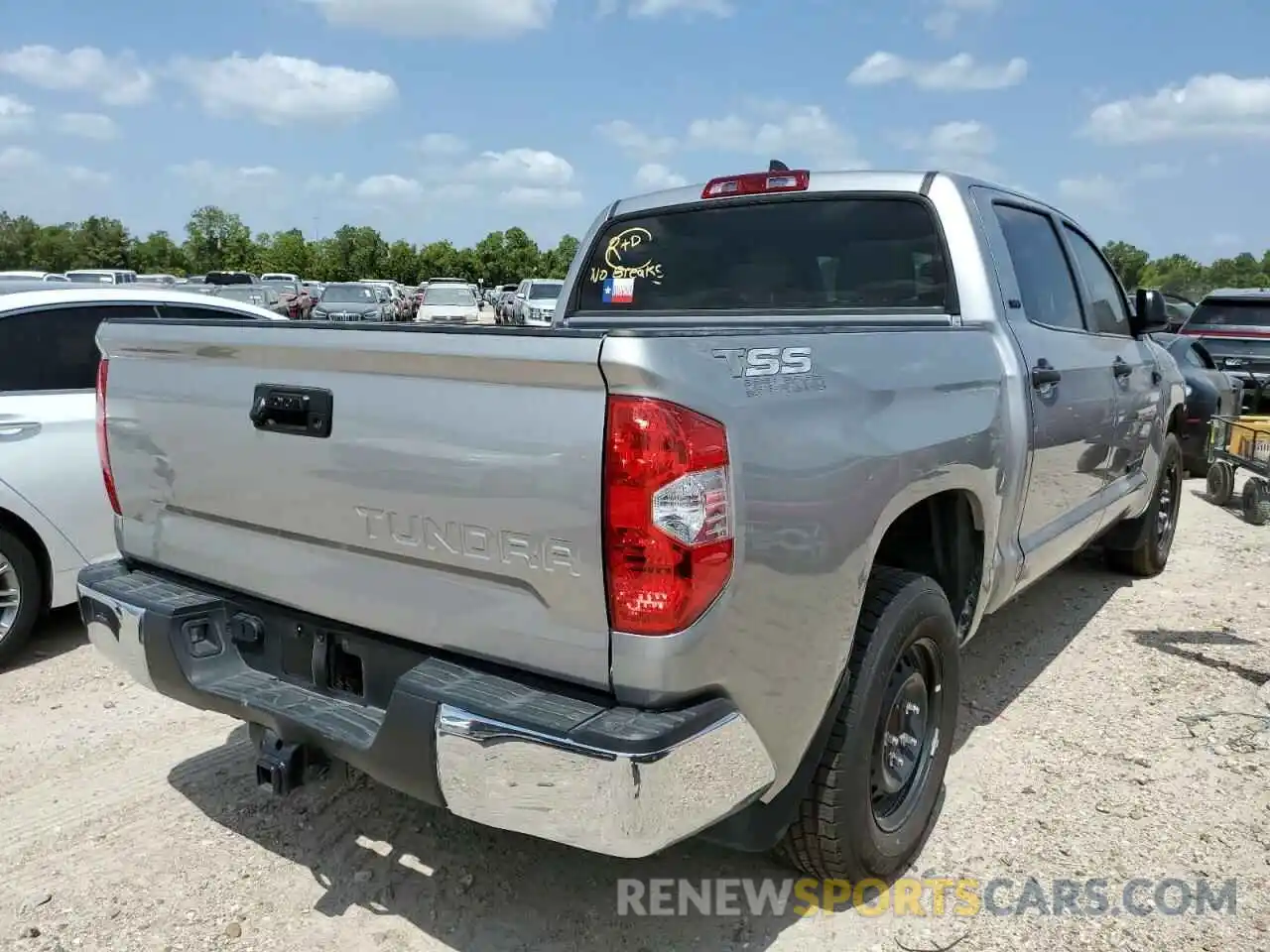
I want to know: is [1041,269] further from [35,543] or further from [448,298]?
[448,298]

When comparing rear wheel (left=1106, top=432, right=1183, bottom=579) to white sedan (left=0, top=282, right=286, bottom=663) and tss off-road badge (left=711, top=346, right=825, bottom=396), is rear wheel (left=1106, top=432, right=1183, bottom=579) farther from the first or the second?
white sedan (left=0, top=282, right=286, bottom=663)

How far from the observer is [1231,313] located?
11875 mm

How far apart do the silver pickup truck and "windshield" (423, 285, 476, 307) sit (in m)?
27.6

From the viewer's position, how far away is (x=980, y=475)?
3.07m

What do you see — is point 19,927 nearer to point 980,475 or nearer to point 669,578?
point 669,578

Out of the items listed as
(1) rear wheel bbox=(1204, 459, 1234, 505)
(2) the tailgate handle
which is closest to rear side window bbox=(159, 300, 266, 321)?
(2) the tailgate handle

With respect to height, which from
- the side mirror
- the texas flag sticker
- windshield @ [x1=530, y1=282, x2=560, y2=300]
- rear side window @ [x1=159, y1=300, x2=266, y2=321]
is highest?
the texas flag sticker

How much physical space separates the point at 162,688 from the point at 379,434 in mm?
1116

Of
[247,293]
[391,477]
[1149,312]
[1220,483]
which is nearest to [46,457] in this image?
[391,477]

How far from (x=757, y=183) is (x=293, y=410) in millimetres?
2323

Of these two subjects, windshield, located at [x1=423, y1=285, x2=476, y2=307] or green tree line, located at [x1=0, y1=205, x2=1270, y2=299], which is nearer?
Result: windshield, located at [x1=423, y1=285, x2=476, y2=307]

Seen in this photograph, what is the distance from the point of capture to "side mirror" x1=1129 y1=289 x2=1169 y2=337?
4945mm

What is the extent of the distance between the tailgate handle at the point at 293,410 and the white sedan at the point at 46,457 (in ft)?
8.30

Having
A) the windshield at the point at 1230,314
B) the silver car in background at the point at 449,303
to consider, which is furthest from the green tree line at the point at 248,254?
the windshield at the point at 1230,314
